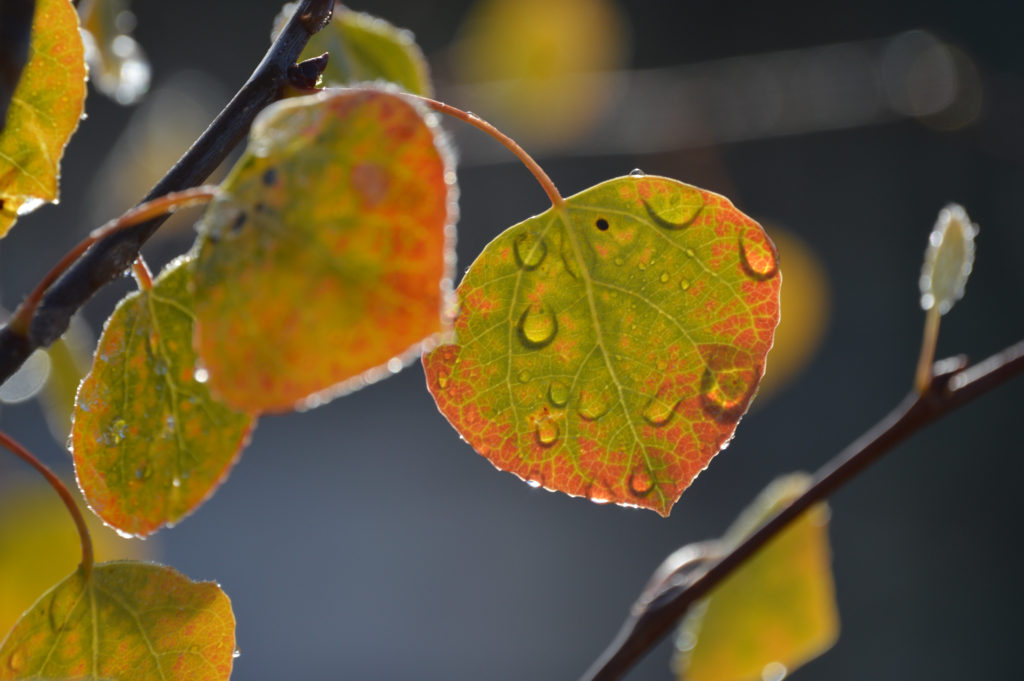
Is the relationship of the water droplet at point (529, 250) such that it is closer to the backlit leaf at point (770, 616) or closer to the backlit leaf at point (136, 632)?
the backlit leaf at point (136, 632)

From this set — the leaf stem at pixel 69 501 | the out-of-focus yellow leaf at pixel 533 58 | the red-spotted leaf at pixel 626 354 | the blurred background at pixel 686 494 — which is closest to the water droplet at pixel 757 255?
the red-spotted leaf at pixel 626 354

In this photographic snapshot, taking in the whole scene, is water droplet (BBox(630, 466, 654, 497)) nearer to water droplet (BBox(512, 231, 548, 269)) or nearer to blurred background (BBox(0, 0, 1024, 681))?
water droplet (BBox(512, 231, 548, 269))

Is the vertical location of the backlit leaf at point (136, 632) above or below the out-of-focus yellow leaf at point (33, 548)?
above

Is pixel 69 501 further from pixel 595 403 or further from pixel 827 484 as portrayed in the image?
pixel 827 484

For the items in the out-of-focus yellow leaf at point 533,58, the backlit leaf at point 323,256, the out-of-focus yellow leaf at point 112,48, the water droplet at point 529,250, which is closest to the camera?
the backlit leaf at point 323,256

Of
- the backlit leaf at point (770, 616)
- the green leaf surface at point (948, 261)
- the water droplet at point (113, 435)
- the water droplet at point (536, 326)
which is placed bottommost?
the backlit leaf at point (770, 616)

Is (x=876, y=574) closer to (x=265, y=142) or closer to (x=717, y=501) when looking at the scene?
(x=717, y=501)

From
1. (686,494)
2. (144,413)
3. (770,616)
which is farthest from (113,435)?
(686,494)
